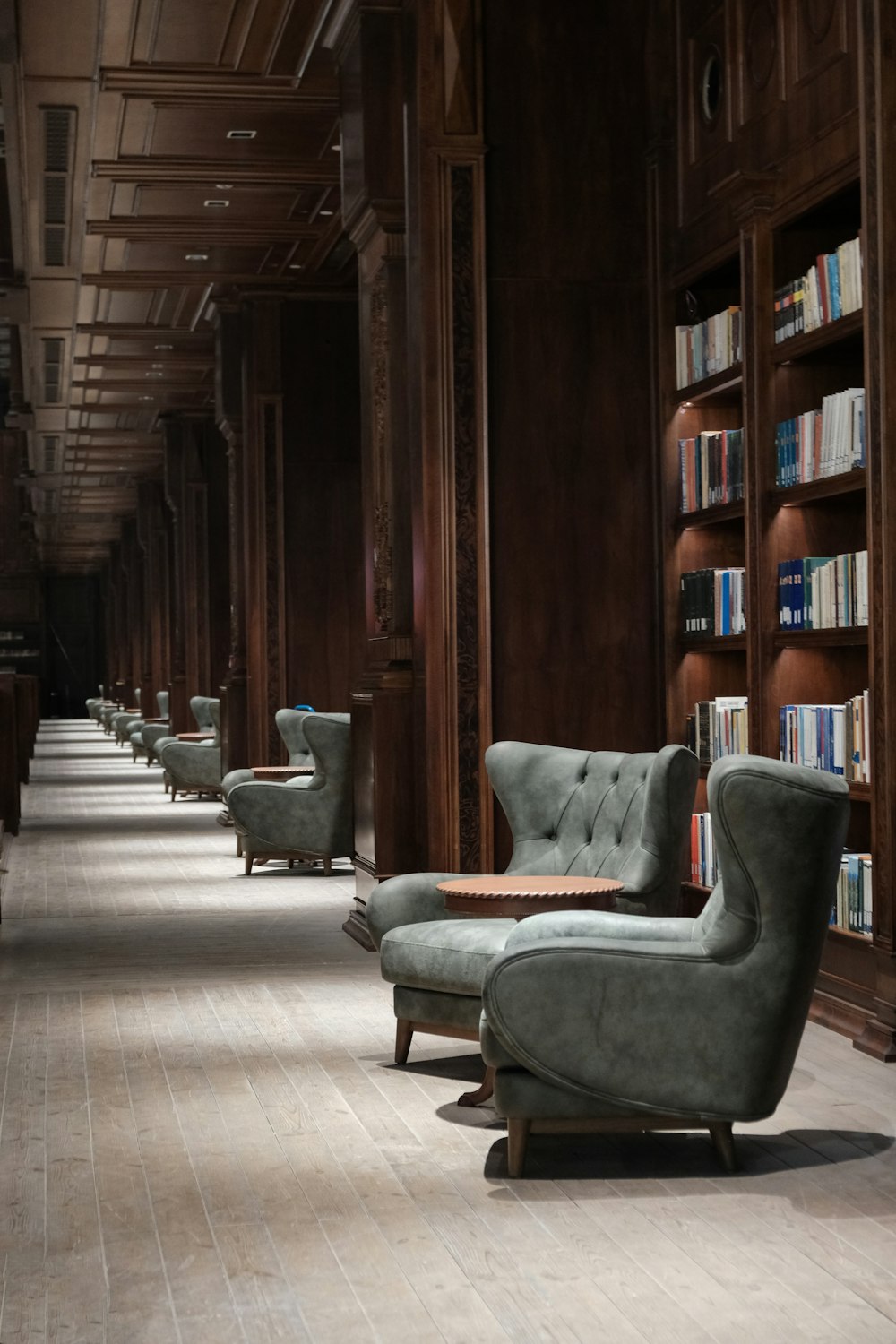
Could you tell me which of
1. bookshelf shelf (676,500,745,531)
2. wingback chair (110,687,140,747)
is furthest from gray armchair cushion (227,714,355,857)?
wingback chair (110,687,140,747)

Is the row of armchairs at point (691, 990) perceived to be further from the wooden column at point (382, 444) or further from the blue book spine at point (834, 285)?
the wooden column at point (382, 444)

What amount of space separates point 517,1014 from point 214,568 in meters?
15.3

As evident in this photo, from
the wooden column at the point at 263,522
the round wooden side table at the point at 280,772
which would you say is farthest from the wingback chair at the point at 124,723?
the round wooden side table at the point at 280,772

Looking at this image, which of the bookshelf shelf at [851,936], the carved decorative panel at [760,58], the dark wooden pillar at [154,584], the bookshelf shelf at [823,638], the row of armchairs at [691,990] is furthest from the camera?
the dark wooden pillar at [154,584]

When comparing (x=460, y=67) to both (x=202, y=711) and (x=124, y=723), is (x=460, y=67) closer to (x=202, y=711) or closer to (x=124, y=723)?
(x=202, y=711)

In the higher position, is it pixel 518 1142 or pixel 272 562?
pixel 272 562

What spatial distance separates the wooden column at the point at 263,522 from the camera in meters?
13.7

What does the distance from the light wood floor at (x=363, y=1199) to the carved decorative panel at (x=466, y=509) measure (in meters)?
1.06

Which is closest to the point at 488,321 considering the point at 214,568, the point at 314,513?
the point at 314,513

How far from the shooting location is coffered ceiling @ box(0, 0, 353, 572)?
345 inches

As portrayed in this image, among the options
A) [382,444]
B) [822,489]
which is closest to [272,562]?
[382,444]

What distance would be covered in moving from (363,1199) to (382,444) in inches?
192

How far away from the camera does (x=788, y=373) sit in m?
6.45

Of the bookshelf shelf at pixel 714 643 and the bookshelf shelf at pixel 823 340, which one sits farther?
the bookshelf shelf at pixel 714 643
